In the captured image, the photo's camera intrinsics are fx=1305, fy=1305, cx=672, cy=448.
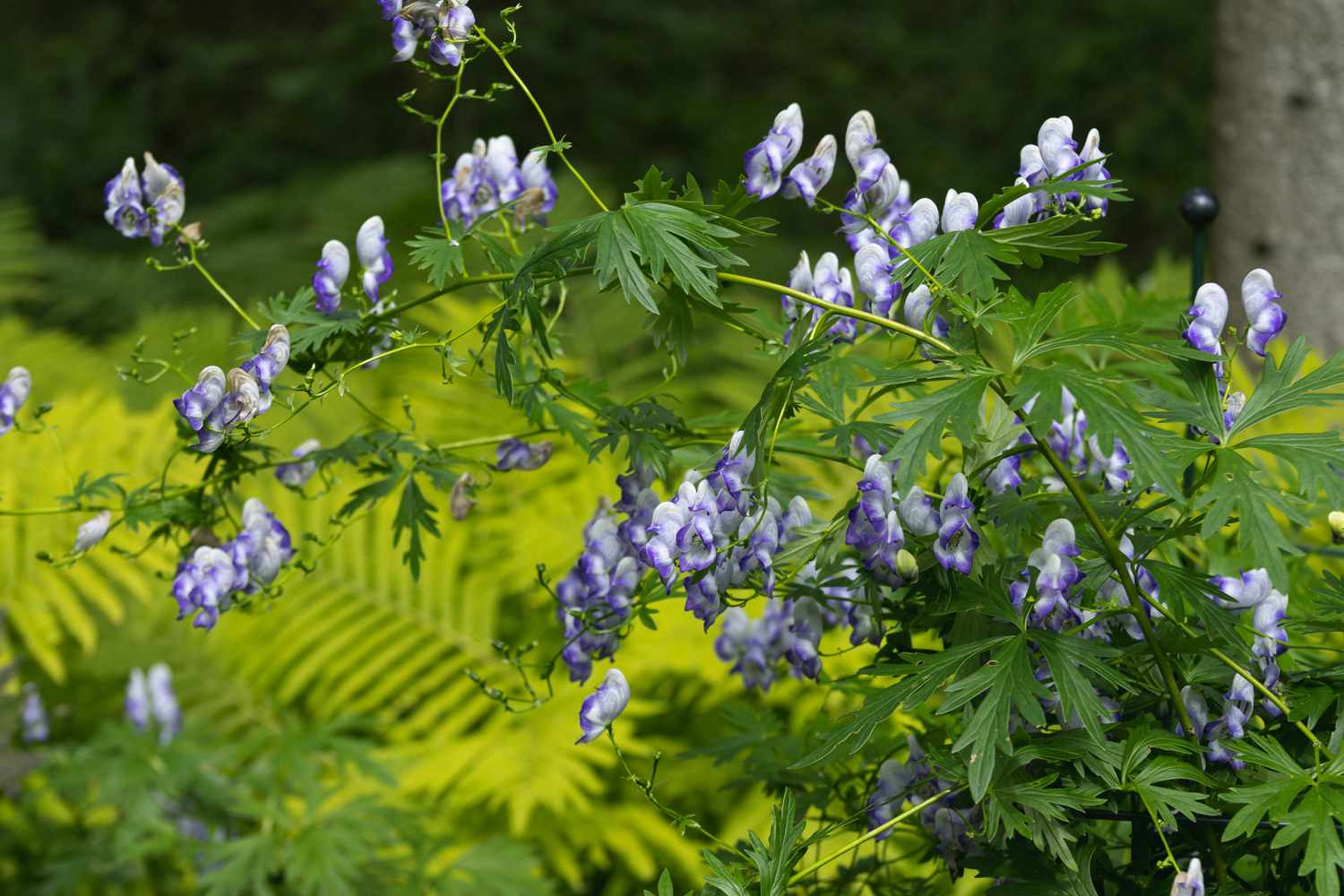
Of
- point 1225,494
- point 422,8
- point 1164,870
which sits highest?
point 422,8

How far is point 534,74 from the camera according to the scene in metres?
5.91

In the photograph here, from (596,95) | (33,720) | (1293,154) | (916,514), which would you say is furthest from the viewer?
(596,95)

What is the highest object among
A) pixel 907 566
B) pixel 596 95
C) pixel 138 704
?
pixel 907 566

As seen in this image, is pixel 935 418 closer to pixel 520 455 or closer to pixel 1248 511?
pixel 1248 511

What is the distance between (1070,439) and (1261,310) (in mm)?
209

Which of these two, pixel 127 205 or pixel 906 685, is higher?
pixel 127 205

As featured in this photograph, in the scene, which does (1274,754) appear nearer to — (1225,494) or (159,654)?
(1225,494)

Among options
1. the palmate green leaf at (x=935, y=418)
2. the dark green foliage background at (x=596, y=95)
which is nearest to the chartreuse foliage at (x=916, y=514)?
the palmate green leaf at (x=935, y=418)

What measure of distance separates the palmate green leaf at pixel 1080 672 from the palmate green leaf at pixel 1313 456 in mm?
124

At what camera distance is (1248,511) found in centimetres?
62

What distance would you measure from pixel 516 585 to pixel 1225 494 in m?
1.79

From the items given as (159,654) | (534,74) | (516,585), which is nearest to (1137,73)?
(534,74)

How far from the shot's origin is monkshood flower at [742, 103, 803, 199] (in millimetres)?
821

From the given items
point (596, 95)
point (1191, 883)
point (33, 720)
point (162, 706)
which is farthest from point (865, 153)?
point (596, 95)
